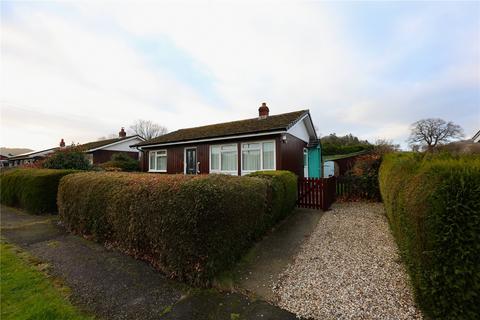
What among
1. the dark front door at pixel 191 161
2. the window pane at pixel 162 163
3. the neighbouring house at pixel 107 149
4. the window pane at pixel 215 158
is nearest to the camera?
the window pane at pixel 215 158

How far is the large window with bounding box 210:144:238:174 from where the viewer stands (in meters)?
11.5

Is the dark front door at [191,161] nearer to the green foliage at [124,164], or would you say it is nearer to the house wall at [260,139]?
the house wall at [260,139]

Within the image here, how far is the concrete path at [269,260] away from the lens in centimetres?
334

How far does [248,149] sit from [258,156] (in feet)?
2.31

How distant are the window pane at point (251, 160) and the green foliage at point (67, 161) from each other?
31.1ft

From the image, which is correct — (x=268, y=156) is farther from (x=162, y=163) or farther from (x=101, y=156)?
(x=101, y=156)

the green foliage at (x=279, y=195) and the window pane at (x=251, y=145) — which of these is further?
the window pane at (x=251, y=145)

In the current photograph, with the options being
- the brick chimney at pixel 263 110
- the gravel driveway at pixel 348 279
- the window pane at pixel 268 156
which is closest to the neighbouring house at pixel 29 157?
the brick chimney at pixel 263 110

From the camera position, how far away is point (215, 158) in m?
12.2

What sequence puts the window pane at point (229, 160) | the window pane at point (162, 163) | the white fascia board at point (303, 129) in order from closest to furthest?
the window pane at point (229, 160)
the white fascia board at point (303, 129)
the window pane at point (162, 163)

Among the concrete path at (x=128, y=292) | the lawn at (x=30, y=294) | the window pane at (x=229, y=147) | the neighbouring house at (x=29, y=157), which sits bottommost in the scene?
the concrete path at (x=128, y=292)

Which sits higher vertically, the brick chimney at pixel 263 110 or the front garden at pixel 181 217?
the brick chimney at pixel 263 110

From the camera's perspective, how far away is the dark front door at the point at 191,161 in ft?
42.7

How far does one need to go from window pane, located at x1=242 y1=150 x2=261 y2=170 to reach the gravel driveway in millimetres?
5795
